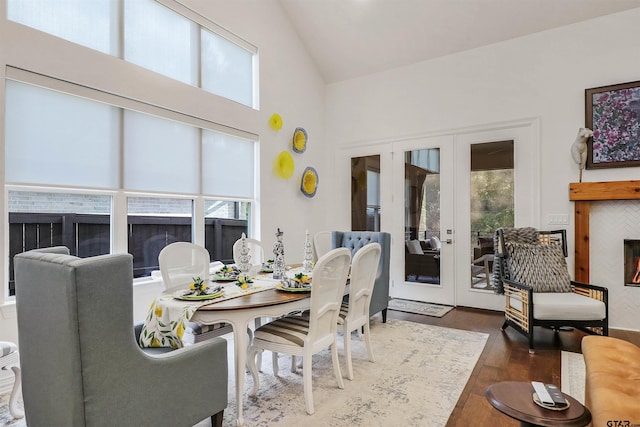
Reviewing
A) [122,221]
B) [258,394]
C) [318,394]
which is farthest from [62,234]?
[318,394]

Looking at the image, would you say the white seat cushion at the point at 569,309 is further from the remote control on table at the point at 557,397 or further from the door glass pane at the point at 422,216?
the remote control on table at the point at 557,397

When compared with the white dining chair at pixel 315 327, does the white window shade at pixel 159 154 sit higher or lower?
higher

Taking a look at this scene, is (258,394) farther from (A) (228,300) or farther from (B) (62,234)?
(B) (62,234)

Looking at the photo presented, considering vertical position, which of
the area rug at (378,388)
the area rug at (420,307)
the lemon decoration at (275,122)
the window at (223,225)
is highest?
the lemon decoration at (275,122)

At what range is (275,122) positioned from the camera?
4871 mm

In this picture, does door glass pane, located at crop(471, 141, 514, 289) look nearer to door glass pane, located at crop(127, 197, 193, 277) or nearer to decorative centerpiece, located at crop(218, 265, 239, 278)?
decorative centerpiece, located at crop(218, 265, 239, 278)

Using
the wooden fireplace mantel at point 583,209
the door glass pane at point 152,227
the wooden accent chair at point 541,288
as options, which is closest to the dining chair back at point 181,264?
the door glass pane at point 152,227

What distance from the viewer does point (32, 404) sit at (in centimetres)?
156

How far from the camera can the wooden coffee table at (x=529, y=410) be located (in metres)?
1.27

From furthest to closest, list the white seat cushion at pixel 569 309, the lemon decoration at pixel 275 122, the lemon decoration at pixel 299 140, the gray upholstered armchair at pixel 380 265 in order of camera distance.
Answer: the lemon decoration at pixel 299 140, the lemon decoration at pixel 275 122, the gray upholstered armchair at pixel 380 265, the white seat cushion at pixel 569 309

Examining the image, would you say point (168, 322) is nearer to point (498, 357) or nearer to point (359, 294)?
point (359, 294)

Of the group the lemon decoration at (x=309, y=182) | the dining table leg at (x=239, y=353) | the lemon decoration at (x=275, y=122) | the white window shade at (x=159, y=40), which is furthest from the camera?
the lemon decoration at (x=309, y=182)

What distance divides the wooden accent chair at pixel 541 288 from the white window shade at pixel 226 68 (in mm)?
3517

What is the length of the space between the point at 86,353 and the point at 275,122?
3979 millimetres
